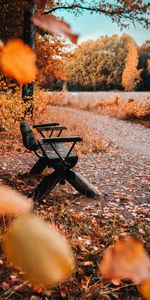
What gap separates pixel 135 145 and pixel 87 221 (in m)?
6.21

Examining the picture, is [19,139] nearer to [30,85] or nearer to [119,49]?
[30,85]

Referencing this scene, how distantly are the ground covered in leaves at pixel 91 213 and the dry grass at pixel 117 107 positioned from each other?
25.7 feet

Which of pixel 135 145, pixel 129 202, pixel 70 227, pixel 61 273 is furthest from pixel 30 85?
pixel 61 273

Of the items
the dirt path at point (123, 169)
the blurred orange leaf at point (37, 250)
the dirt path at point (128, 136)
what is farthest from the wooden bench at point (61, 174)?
the dirt path at point (128, 136)

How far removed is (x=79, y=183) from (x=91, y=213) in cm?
50

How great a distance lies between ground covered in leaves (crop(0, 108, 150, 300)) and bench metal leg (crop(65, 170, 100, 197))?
10 centimetres

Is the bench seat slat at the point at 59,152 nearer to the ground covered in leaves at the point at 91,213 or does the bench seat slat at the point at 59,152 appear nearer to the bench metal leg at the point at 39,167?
the bench metal leg at the point at 39,167

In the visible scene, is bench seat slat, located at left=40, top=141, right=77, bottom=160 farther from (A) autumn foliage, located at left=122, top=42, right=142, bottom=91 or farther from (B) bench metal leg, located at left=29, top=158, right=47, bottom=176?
(A) autumn foliage, located at left=122, top=42, right=142, bottom=91

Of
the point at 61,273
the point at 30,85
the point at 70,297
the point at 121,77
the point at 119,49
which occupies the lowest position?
the point at 70,297

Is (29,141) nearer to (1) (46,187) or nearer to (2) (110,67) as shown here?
(1) (46,187)

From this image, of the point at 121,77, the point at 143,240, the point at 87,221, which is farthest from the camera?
the point at 121,77

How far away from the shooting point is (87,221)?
374 cm

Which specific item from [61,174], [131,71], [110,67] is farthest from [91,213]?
[110,67]

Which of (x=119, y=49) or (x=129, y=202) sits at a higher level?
(x=119, y=49)
